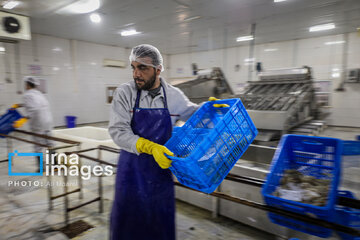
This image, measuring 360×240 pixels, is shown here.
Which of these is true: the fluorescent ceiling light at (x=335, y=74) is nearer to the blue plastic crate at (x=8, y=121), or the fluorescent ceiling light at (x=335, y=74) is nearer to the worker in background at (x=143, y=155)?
the worker in background at (x=143, y=155)

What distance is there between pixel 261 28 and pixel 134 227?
885cm

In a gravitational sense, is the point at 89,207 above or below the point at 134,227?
below

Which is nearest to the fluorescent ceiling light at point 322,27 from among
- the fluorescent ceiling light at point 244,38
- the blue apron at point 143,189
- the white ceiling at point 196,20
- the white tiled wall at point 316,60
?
the white ceiling at point 196,20

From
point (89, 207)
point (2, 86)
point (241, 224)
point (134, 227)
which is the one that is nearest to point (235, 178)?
point (134, 227)

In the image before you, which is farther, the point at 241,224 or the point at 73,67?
the point at 73,67

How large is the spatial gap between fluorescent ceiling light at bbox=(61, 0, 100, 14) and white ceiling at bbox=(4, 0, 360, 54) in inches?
6.9

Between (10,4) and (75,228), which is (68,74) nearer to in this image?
(10,4)

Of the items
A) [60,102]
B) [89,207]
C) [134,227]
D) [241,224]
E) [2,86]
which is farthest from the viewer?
[60,102]

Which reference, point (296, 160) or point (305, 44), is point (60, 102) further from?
point (305, 44)

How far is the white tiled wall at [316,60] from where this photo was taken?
30.2ft

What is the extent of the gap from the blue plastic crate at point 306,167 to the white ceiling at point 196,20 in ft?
17.5

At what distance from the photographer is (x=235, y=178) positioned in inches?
72.6

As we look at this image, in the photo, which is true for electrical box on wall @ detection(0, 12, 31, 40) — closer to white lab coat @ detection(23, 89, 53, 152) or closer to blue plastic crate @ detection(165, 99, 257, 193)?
white lab coat @ detection(23, 89, 53, 152)

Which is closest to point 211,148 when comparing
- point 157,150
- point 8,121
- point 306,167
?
point 157,150
